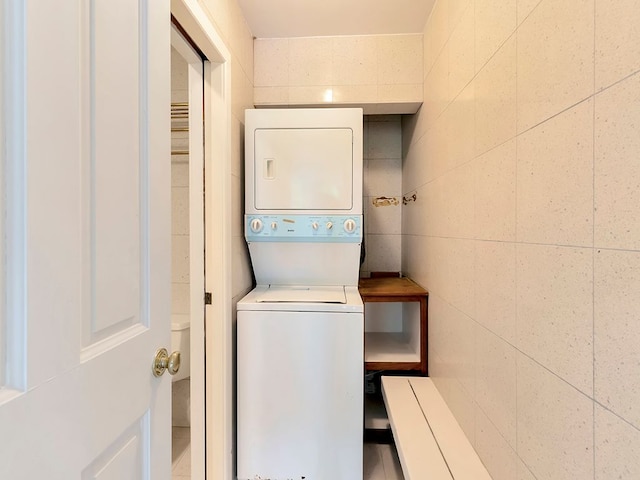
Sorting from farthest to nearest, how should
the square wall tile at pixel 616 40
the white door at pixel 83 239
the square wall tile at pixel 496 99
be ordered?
1. the square wall tile at pixel 496 99
2. the square wall tile at pixel 616 40
3. the white door at pixel 83 239

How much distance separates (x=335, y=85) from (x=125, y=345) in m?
1.91

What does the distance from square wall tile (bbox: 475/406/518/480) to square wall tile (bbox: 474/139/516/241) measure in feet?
2.13

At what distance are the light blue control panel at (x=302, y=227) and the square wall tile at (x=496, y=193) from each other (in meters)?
0.74

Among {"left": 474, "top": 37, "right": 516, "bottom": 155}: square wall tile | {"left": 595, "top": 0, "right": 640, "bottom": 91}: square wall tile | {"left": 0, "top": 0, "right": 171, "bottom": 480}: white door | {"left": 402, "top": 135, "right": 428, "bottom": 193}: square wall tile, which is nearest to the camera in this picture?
{"left": 0, "top": 0, "right": 171, "bottom": 480}: white door

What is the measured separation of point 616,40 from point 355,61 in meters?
1.67

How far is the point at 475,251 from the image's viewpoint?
122 centimetres

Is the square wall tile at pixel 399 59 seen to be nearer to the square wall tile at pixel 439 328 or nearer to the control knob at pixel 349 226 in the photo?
the control knob at pixel 349 226

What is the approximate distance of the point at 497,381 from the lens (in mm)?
1044

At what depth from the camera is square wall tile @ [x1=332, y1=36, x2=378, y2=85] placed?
2033mm

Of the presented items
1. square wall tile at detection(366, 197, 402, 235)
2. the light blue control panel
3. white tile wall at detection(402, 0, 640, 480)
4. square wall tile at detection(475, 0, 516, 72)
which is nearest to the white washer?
the light blue control panel

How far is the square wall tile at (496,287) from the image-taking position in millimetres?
965

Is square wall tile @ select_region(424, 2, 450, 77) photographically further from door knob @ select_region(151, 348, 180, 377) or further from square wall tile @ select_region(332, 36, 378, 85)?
door knob @ select_region(151, 348, 180, 377)

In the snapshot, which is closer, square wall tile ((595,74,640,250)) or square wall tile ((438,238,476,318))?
square wall tile ((595,74,640,250))

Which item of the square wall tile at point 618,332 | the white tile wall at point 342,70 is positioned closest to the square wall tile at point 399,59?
the white tile wall at point 342,70
